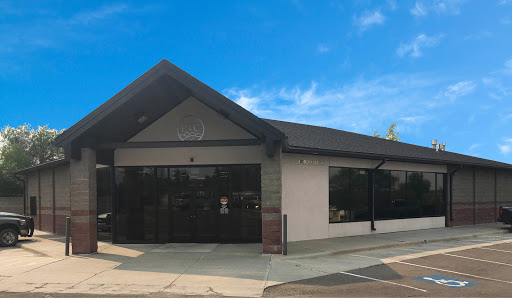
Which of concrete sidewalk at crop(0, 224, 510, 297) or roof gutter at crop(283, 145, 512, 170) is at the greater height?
roof gutter at crop(283, 145, 512, 170)

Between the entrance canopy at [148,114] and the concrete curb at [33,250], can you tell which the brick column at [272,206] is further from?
the concrete curb at [33,250]

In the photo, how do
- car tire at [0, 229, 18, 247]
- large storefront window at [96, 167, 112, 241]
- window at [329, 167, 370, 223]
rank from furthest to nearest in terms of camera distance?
window at [329, 167, 370, 223] < car tire at [0, 229, 18, 247] < large storefront window at [96, 167, 112, 241]

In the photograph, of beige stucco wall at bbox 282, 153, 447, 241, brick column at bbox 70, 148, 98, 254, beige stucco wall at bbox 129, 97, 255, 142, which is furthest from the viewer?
beige stucco wall at bbox 282, 153, 447, 241

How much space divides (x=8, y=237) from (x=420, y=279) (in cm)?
1475

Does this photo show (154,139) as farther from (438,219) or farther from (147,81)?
(438,219)

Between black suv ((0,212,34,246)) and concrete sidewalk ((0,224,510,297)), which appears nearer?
concrete sidewalk ((0,224,510,297))

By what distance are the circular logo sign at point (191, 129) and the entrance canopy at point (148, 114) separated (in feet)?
2.31

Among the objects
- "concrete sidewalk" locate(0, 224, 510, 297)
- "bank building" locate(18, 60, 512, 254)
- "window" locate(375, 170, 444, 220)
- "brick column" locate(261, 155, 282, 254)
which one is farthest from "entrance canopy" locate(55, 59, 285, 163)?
"window" locate(375, 170, 444, 220)

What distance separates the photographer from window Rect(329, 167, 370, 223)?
51.6 ft

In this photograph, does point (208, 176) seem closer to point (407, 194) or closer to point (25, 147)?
point (407, 194)

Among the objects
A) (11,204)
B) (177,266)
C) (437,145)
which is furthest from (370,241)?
(11,204)

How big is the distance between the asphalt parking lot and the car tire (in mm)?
12123

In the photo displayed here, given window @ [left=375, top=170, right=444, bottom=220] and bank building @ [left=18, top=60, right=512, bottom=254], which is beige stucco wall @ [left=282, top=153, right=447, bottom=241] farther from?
window @ [left=375, top=170, right=444, bottom=220]

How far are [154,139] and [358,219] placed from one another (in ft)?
29.2
